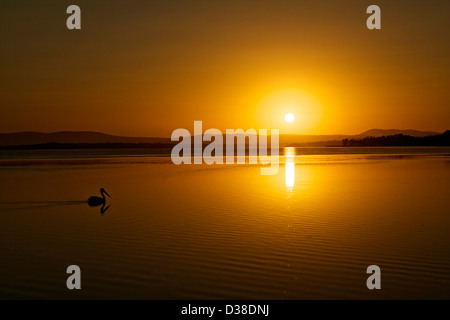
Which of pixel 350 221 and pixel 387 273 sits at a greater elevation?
pixel 350 221

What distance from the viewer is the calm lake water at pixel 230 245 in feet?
28.7

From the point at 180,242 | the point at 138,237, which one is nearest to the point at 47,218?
the point at 138,237

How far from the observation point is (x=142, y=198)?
21484 millimetres

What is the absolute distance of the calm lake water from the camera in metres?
8.73

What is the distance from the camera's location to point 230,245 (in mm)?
11922

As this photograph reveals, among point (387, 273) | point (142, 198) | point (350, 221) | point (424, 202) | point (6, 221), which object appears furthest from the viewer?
point (142, 198)

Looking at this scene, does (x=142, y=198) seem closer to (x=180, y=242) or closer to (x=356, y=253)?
(x=180, y=242)
